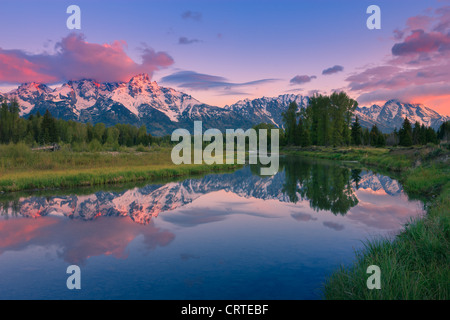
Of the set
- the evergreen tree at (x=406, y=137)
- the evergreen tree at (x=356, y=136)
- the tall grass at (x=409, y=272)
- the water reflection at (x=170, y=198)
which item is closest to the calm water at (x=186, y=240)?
the water reflection at (x=170, y=198)

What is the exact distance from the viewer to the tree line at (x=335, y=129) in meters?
84.8

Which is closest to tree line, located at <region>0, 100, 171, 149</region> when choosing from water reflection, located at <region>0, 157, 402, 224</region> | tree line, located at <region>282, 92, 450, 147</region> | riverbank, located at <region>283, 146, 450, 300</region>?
water reflection, located at <region>0, 157, 402, 224</region>

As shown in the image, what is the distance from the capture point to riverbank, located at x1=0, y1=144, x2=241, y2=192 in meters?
24.8

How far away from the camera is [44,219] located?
645 inches

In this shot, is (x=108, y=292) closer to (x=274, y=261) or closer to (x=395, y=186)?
(x=274, y=261)

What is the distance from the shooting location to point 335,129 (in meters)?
83.1

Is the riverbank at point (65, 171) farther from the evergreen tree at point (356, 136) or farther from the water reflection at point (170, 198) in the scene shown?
the evergreen tree at point (356, 136)

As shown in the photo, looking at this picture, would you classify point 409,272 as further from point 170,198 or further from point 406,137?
point 406,137

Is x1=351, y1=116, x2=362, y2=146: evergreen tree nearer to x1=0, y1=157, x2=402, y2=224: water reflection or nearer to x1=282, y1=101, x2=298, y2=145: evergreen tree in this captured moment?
x1=282, y1=101, x2=298, y2=145: evergreen tree

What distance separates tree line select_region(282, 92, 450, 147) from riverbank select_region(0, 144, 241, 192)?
55.9 metres

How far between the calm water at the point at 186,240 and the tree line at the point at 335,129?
63.9m

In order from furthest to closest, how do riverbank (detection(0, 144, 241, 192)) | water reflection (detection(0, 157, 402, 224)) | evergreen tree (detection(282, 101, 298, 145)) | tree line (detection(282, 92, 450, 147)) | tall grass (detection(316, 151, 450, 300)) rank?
evergreen tree (detection(282, 101, 298, 145)) → tree line (detection(282, 92, 450, 147)) → riverbank (detection(0, 144, 241, 192)) → water reflection (detection(0, 157, 402, 224)) → tall grass (detection(316, 151, 450, 300))

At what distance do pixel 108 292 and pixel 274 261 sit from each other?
547 cm
